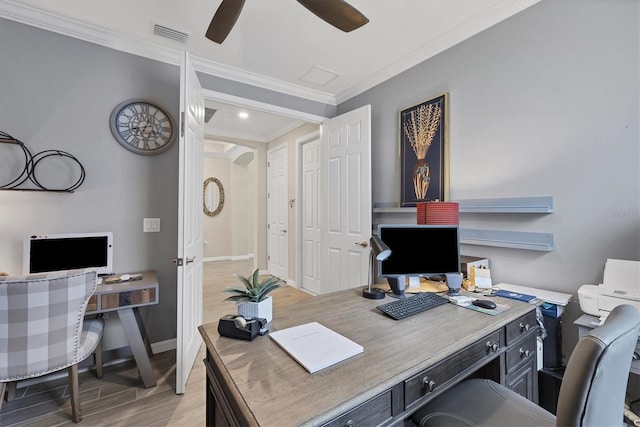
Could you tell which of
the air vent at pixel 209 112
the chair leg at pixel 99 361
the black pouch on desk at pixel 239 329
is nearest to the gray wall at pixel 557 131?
the black pouch on desk at pixel 239 329

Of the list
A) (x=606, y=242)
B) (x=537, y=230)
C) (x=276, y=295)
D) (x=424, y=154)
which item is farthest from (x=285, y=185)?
(x=606, y=242)

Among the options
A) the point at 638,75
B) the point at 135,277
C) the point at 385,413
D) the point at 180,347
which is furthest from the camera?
the point at 135,277

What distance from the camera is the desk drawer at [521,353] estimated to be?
1.30m

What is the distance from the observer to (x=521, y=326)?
1363 millimetres

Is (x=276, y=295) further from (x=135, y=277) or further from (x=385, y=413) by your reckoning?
(x=385, y=413)

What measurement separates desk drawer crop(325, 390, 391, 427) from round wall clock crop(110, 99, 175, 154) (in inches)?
102

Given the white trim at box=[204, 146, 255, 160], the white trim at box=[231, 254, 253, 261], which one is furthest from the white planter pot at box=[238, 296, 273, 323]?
the white trim at box=[231, 254, 253, 261]

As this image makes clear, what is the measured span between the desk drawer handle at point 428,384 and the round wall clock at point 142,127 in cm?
266

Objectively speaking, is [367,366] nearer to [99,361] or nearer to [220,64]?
[99,361]

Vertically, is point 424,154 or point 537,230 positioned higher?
point 424,154

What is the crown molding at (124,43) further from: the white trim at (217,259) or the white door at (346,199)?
the white trim at (217,259)

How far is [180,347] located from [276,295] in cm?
227

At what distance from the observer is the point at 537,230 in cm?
186

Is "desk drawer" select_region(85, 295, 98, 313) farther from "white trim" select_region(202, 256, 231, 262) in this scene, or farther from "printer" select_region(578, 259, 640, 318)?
"white trim" select_region(202, 256, 231, 262)
